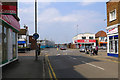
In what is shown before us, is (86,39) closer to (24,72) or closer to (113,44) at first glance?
(113,44)

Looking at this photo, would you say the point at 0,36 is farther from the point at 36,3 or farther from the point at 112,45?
the point at 112,45

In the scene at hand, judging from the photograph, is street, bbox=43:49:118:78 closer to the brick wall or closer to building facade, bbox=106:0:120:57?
building facade, bbox=106:0:120:57

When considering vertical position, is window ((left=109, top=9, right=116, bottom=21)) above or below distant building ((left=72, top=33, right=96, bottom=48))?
above

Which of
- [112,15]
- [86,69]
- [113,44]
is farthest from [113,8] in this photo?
[86,69]

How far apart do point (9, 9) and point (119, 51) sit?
16.4 metres

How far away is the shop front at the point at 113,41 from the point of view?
21.5 m

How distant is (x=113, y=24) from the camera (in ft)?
72.9

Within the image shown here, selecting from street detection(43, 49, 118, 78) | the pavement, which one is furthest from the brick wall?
the pavement

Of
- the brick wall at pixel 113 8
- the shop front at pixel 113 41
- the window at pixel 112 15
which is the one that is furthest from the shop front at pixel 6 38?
the window at pixel 112 15

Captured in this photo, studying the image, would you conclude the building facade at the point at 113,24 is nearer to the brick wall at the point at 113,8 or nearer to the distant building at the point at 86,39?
the brick wall at the point at 113,8

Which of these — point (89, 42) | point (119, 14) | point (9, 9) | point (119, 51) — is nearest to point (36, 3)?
point (9, 9)

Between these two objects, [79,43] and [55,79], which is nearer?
[55,79]

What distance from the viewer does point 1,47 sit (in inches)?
436

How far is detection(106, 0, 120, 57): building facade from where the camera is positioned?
69.3 feet
